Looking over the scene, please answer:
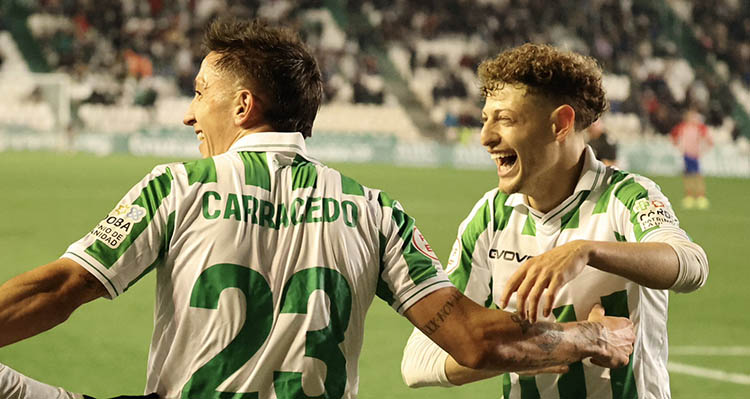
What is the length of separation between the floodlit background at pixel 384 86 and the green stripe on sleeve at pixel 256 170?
14981 millimetres

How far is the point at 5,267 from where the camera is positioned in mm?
11086

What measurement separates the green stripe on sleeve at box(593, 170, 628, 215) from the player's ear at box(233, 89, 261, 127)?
4.48ft

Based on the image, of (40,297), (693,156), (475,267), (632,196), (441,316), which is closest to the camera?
(40,297)

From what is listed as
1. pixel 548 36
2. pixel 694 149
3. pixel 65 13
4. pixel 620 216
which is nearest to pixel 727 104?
pixel 548 36

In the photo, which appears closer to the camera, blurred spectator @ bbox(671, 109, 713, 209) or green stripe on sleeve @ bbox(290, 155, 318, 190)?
green stripe on sleeve @ bbox(290, 155, 318, 190)

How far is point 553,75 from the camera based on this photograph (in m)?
3.69

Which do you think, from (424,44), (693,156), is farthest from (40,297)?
(424,44)

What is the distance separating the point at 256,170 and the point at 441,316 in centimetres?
64

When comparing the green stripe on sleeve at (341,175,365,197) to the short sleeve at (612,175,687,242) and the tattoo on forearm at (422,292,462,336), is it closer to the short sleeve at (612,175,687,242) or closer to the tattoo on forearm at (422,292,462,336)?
the tattoo on forearm at (422,292,462,336)

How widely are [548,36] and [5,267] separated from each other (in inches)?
1148

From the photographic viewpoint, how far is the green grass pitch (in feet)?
23.1

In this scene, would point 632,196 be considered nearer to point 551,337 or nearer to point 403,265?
point 551,337

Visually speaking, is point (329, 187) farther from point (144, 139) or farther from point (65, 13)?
point (65, 13)

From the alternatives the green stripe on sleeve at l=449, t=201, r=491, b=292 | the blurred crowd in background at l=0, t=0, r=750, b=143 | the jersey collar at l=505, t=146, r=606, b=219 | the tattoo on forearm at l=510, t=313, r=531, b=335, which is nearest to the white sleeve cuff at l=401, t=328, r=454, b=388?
the green stripe on sleeve at l=449, t=201, r=491, b=292
